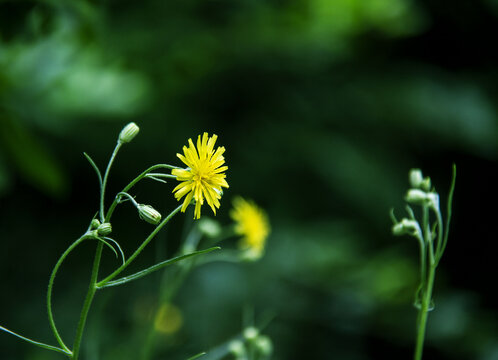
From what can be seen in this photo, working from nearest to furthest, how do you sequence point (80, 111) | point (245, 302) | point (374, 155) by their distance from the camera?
1. point (80, 111)
2. point (245, 302)
3. point (374, 155)

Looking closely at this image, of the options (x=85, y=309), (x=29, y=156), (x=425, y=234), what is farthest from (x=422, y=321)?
(x=29, y=156)

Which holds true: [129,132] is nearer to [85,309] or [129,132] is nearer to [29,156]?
[85,309]

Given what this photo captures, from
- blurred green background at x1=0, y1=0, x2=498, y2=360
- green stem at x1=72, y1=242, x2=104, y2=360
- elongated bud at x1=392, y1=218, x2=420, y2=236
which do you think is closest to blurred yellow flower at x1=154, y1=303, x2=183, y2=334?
blurred green background at x1=0, y1=0, x2=498, y2=360

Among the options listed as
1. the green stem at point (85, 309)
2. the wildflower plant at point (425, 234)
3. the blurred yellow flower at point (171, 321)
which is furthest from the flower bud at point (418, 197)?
the blurred yellow flower at point (171, 321)

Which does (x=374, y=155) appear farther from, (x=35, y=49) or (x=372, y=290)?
(x=35, y=49)

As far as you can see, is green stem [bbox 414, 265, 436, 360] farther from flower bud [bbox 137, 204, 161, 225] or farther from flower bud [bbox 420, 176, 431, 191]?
flower bud [bbox 137, 204, 161, 225]

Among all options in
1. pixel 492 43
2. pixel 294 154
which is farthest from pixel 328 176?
pixel 492 43

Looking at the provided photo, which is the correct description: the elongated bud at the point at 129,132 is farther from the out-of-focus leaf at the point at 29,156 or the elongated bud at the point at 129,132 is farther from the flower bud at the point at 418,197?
the out-of-focus leaf at the point at 29,156
